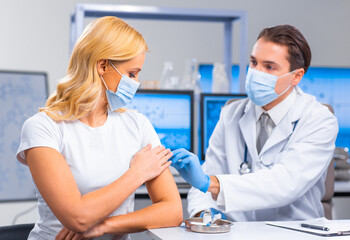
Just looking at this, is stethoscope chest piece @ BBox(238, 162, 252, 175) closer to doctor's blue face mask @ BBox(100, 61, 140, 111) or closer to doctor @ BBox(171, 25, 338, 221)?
doctor @ BBox(171, 25, 338, 221)

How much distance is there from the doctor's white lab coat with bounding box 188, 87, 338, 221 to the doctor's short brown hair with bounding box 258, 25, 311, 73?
0.16 metres

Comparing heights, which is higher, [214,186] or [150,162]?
[150,162]

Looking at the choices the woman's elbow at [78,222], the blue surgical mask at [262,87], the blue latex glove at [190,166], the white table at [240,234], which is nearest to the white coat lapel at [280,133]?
the blue surgical mask at [262,87]

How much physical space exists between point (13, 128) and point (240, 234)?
98.5 inches

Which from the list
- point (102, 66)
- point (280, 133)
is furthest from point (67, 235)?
point (280, 133)

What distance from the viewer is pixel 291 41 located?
2004mm

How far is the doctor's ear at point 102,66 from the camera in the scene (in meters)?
1.48

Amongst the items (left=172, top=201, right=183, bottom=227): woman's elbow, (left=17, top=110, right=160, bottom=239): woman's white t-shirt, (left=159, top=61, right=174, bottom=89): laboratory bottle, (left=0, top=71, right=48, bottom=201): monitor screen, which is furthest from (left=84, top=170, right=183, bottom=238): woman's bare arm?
(left=0, top=71, right=48, bottom=201): monitor screen

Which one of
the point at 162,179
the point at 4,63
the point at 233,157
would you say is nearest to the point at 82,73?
the point at 162,179

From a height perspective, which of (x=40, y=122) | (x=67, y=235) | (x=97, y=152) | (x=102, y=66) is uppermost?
(x=102, y=66)

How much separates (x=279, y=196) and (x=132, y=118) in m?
0.64

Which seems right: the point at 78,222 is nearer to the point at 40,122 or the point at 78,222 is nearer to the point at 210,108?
the point at 40,122

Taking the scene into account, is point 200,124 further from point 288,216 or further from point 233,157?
point 288,216

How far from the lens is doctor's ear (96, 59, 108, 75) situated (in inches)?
58.1
